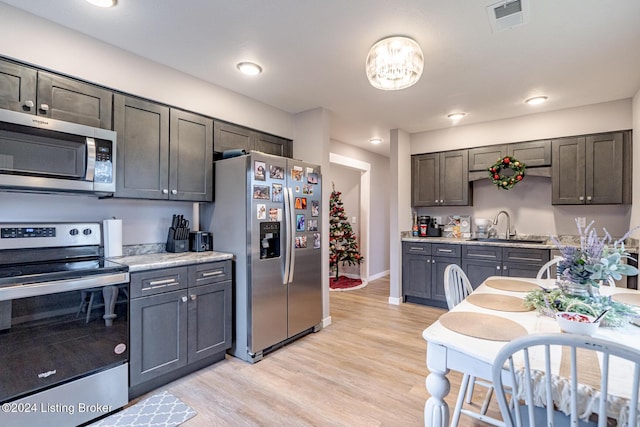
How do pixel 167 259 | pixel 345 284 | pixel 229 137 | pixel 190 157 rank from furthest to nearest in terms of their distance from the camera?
pixel 345 284, pixel 229 137, pixel 190 157, pixel 167 259

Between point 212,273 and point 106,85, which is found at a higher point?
point 106,85

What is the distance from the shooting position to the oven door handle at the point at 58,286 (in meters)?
1.61

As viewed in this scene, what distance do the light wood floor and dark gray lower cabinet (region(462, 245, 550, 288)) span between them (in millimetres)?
1222

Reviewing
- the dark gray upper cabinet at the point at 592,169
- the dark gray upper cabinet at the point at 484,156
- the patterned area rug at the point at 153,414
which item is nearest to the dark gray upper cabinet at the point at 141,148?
the patterned area rug at the point at 153,414

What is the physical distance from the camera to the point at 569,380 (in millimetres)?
966

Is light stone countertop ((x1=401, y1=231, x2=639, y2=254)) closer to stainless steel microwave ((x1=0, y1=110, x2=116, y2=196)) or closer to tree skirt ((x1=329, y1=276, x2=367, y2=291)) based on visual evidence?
tree skirt ((x1=329, y1=276, x2=367, y2=291))

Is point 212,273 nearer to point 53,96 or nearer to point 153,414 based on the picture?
point 153,414

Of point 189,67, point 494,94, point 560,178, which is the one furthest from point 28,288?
point 560,178

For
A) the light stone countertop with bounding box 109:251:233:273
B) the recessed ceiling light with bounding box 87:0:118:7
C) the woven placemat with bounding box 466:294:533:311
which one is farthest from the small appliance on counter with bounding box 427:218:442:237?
the recessed ceiling light with bounding box 87:0:118:7

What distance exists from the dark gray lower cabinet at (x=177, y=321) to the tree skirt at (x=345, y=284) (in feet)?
9.58

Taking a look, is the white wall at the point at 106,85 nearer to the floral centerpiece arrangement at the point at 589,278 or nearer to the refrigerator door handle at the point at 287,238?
the refrigerator door handle at the point at 287,238

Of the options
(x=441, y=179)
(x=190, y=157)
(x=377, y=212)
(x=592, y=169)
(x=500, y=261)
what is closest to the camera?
(x=190, y=157)

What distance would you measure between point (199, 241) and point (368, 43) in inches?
84.4

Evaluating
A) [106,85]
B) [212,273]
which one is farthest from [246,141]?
[212,273]
